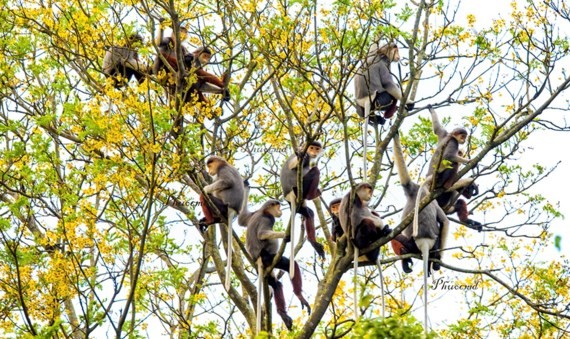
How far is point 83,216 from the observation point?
29.7ft

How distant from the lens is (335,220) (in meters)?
10.2

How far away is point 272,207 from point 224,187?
591mm

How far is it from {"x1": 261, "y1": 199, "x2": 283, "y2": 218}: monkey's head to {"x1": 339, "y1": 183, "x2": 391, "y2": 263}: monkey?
0.88 metres

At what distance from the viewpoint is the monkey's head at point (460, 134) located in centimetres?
1062

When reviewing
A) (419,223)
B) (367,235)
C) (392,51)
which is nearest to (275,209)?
(367,235)

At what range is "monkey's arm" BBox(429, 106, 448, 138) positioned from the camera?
1092 cm

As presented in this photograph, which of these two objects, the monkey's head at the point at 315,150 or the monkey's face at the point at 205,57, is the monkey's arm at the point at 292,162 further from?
the monkey's face at the point at 205,57

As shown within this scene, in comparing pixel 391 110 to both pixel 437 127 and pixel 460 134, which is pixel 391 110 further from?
pixel 460 134

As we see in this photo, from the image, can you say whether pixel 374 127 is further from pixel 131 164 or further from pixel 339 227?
pixel 131 164

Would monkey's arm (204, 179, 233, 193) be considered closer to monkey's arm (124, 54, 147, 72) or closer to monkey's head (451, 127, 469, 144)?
monkey's arm (124, 54, 147, 72)

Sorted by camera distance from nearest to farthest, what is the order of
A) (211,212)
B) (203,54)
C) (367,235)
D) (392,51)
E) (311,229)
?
(367,235) → (211,212) → (311,229) → (203,54) → (392,51)

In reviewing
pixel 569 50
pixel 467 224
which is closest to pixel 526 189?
pixel 467 224

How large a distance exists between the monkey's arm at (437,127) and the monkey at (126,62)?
3.25 metres

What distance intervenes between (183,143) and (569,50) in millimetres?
3565
